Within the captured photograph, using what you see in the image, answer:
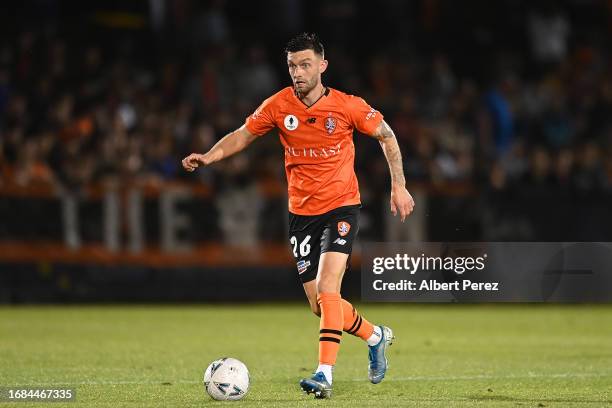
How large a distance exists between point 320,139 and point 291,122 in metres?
0.23

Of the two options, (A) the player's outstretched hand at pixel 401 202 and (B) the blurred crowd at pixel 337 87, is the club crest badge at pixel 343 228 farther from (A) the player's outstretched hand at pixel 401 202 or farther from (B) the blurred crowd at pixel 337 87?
(B) the blurred crowd at pixel 337 87

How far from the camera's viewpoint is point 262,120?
900 cm

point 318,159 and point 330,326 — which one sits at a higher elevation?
point 318,159

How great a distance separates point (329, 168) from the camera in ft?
29.2

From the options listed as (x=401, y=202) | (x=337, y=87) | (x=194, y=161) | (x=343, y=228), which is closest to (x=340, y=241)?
(x=343, y=228)

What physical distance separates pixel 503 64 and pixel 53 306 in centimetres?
987

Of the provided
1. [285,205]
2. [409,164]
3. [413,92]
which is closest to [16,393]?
[285,205]

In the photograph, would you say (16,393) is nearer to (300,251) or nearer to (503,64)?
(300,251)

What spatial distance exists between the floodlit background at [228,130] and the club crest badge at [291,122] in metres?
8.80

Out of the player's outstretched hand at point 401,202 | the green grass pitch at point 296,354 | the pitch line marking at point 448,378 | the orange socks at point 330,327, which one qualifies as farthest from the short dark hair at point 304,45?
the pitch line marking at point 448,378

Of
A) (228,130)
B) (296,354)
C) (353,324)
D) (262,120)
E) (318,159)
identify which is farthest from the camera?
(228,130)

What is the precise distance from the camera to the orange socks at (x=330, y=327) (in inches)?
335

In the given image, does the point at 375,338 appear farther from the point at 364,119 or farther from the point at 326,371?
the point at 364,119

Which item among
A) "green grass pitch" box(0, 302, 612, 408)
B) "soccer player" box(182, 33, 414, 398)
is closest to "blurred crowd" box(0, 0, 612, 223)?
"green grass pitch" box(0, 302, 612, 408)
